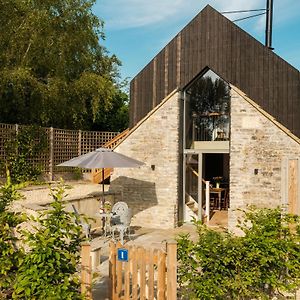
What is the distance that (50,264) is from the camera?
4.27m

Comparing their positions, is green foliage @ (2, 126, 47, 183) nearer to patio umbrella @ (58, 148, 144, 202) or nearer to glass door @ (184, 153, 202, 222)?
patio umbrella @ (58, 148, 144, 202)

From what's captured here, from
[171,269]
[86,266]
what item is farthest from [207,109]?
[86,266]

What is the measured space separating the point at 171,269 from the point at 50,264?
1688mm

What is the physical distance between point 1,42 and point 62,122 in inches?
216

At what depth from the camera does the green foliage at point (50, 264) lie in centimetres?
423

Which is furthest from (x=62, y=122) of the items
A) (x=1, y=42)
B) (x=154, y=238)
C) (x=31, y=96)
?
(x=154, y=238)

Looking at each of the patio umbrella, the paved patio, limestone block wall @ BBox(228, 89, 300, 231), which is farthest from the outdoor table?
limestone block wall @ BBox(228, 89, 300, 231)

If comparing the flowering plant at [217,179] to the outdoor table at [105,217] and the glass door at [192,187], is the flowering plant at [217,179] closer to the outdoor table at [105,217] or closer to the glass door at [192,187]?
the glass door at [192,187]

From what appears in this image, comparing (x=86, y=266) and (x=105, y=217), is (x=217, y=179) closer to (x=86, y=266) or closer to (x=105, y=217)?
(x=105, y=217)

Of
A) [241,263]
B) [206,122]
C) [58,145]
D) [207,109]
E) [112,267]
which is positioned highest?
[207,109]

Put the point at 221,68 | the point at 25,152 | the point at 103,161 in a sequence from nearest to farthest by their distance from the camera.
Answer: the point at 103,161
the point at 221,68
the point at 25,152

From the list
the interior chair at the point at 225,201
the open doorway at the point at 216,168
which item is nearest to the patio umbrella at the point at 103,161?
the open doorway at the point at 216,168

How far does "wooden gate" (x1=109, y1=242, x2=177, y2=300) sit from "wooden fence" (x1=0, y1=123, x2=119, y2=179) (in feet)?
35.9

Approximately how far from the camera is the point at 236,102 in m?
12.8
